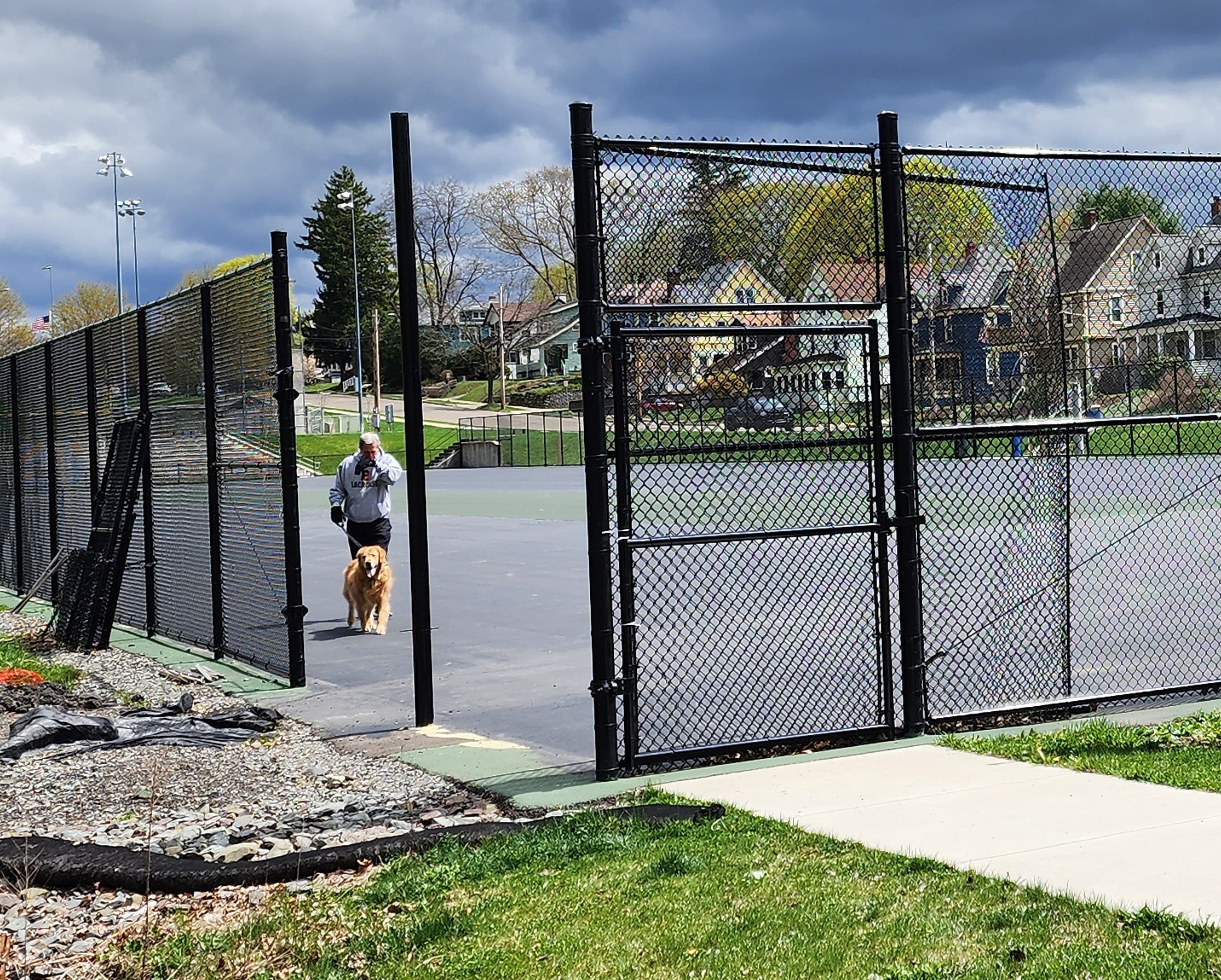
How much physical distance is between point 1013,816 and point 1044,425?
281 centimetres

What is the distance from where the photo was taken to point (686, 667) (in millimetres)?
11383

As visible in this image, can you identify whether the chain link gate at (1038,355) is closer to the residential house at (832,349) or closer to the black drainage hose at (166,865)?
the residential house at (832,349)

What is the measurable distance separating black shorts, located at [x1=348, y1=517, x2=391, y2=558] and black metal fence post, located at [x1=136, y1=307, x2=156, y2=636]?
2.10m

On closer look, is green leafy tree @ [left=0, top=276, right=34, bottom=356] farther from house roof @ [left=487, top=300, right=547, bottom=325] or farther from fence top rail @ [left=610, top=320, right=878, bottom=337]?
fence top rail @ [left=610, top=320, right=878, bottom=337]

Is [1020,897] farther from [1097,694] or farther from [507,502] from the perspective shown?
[507,502]

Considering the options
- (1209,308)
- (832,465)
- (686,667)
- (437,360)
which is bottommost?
(686,667)

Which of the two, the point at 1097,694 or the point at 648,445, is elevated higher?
the point at 648,445

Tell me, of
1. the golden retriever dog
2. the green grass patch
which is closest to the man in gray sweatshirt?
the golden retriever dog

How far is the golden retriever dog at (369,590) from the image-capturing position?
13125mm

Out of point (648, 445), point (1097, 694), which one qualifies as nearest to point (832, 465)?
point (648, 445)

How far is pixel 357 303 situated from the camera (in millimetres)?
83438

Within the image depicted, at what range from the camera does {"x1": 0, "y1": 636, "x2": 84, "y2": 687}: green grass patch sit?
1159cm

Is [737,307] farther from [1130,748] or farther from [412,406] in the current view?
[1130,748]

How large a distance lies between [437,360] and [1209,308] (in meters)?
104
